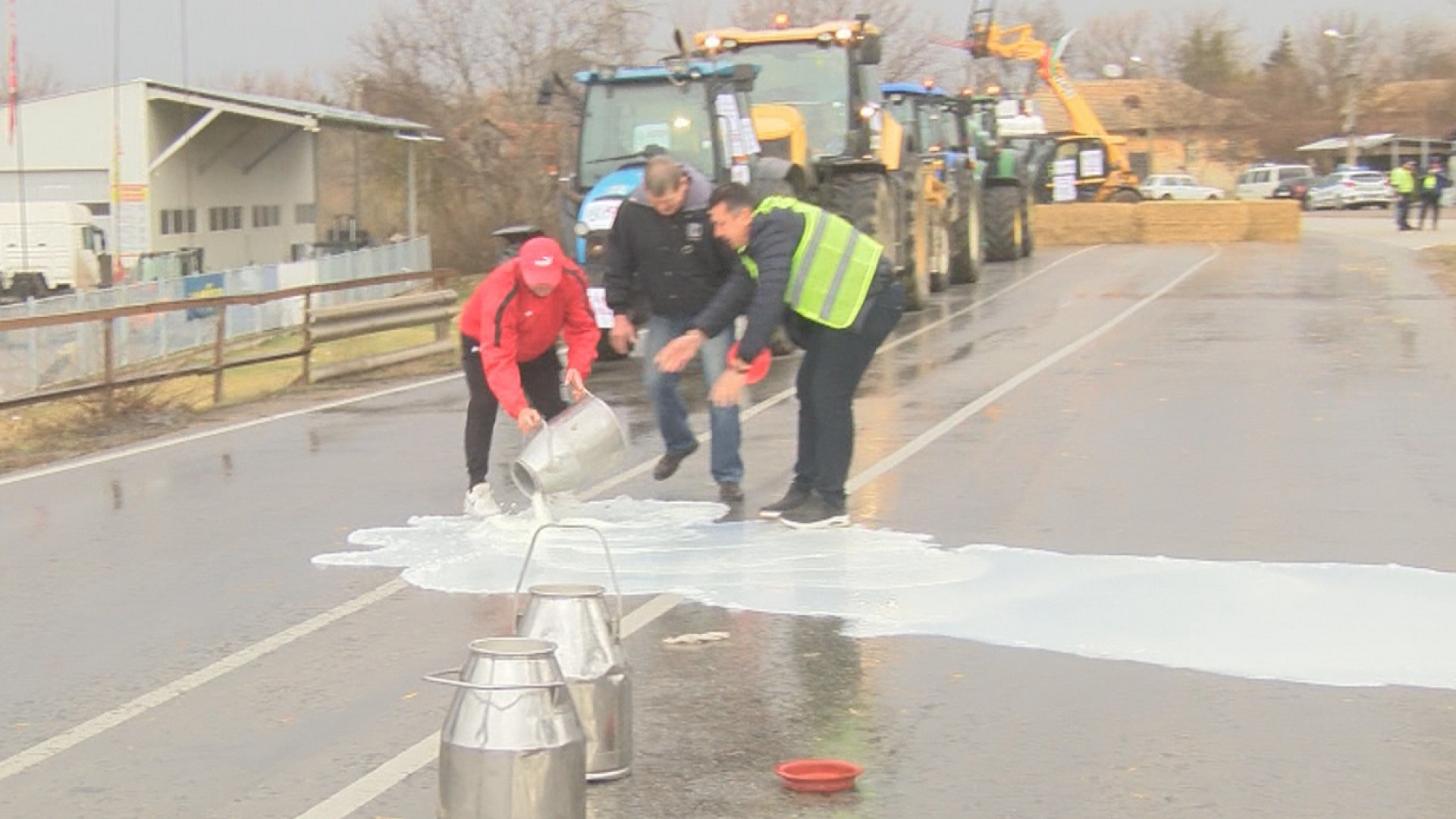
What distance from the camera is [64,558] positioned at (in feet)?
31.2

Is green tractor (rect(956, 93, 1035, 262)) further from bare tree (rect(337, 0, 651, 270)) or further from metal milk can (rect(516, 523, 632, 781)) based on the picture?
metal milk can (rect(516, 523, 632, 781))

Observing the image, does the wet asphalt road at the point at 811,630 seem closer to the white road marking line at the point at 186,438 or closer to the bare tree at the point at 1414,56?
the white road marking line at the point at 186,438

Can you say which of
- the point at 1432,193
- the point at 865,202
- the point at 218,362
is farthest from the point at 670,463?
the point at 1432,193

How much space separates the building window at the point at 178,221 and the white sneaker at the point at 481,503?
34630 millimetres

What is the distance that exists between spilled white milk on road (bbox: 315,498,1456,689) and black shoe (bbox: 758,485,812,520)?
8 centimetres

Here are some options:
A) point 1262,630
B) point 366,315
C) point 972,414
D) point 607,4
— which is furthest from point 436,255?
point 1262,630

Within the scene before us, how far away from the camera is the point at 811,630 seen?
7.55 meters

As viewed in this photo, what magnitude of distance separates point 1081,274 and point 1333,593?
22.2 meters

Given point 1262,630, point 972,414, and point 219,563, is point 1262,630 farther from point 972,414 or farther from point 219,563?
point 972,414

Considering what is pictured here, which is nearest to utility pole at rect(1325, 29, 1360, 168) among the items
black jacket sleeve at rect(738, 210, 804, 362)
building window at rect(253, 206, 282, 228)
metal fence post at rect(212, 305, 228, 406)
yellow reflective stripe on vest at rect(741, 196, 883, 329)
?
building window at rect(253, 206, 282, 228)

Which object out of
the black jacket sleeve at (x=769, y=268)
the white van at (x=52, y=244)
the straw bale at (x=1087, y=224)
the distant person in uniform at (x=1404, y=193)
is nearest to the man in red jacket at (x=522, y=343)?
the black jacket sleeve at (x=769, y=268)

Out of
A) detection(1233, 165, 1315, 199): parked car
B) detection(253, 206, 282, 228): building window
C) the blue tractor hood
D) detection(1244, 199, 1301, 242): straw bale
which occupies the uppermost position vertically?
detection(1233, 165, 1315, 199): parked car

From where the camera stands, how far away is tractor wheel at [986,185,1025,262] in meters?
34.1

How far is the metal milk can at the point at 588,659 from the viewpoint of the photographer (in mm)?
5602
